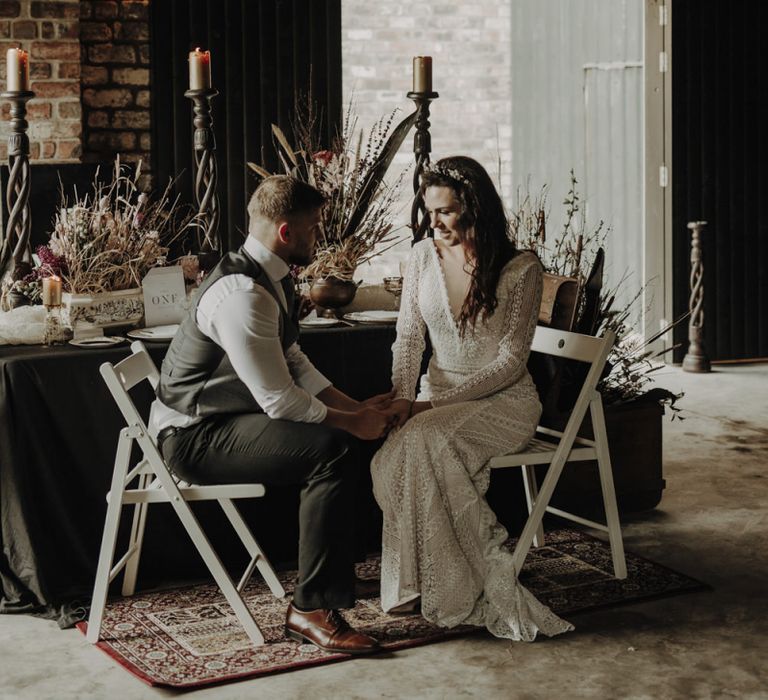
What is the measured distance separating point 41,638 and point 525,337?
1.66 meters

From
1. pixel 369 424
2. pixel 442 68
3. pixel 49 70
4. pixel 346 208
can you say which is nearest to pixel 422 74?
pixel 346 208

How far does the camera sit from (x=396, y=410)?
3.55 m

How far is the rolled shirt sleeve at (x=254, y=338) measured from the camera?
3.16m

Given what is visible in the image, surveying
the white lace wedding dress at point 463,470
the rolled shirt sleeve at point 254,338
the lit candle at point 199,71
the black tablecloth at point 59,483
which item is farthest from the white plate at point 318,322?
the lit candle at point 199,71

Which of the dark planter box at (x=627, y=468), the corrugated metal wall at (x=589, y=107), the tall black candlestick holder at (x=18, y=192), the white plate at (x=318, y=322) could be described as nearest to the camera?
the tall black candlestick holder at (x=18, y=192)

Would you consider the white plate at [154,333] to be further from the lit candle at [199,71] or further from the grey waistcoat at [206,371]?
the lit candle at [199,71]

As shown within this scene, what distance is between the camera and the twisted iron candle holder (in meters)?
7.57

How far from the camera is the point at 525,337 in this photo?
12.0 ft

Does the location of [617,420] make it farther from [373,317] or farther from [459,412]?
[459,412]

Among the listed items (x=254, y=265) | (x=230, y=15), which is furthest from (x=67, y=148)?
(x=254, y=265)

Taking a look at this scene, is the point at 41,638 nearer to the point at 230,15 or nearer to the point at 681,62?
the point at 230,15

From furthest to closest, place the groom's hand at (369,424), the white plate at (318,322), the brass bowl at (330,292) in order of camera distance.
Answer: the brass bowl at (330,292) < the white plate at (318,322) < the groom's hand at (369,424)

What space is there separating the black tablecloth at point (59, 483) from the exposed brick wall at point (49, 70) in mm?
2932

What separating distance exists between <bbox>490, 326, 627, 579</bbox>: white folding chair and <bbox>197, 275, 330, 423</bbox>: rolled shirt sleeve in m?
0.68
